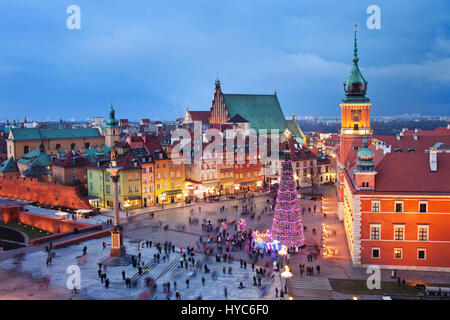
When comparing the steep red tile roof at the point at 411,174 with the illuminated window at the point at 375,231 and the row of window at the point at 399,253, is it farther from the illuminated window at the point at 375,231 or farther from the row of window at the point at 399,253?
the row of window at the point at 399,253

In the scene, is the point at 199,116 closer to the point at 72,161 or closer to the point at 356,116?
the point at 72,161

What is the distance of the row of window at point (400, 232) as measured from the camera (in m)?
33.0

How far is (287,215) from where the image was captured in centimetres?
3747

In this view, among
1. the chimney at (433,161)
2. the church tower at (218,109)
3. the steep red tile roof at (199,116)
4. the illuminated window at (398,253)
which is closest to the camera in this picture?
the illuminated window at (398,253)

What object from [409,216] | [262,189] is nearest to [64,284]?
[409,216]

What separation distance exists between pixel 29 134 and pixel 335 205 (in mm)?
66777

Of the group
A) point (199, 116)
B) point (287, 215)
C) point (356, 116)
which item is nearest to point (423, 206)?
point (287, 215)

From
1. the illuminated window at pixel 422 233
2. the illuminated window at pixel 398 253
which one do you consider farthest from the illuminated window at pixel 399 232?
the illuminated window at pixel 422 233

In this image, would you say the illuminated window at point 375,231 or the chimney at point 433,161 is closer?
the illuminated window at point 375,231

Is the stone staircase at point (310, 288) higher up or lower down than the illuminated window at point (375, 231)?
lower down

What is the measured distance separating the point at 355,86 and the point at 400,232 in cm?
2704

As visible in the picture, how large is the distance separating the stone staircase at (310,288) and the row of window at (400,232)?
5.66 m

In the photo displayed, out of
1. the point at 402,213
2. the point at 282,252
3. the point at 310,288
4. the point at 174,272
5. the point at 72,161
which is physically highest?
the point at 72,161

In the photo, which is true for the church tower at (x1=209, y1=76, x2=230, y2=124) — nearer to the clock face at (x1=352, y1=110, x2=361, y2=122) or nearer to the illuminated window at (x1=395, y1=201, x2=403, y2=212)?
the clock face at (x1=352, y1=110, x2=361, y2=122)
